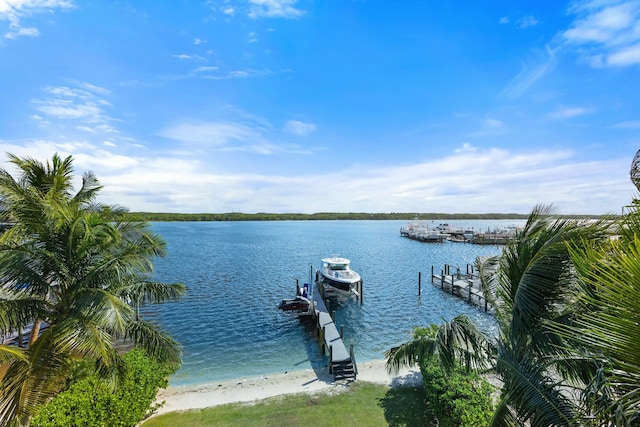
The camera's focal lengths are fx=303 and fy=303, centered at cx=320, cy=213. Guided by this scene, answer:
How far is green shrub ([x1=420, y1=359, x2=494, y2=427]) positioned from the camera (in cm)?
760

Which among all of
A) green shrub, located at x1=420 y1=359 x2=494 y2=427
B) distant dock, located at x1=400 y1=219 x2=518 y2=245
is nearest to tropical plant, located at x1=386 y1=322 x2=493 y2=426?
green shrub, located at x1=420 y1=359 x2=494 y2=427

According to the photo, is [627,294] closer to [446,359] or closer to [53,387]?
[446,359]

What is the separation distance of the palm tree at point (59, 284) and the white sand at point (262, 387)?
12.6 ft

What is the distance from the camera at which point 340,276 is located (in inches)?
1135

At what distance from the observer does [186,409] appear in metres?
10.9

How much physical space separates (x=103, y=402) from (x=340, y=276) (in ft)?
73.1

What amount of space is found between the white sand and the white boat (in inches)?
545

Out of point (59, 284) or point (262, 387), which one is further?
point (262, 387)

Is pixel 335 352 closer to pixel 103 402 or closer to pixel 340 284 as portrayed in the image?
pixel 103 402

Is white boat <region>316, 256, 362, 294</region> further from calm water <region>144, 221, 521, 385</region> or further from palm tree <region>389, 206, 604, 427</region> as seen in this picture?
palm tree <region>389, 206, 604, 427</region>

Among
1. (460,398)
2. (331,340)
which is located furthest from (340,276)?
(460,398)

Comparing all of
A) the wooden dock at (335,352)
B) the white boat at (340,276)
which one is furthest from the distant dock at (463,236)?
the wooden dock at (335,352)

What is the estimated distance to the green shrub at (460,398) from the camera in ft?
24.9

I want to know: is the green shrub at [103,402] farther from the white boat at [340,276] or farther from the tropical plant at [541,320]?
the white boat at [340,276]
